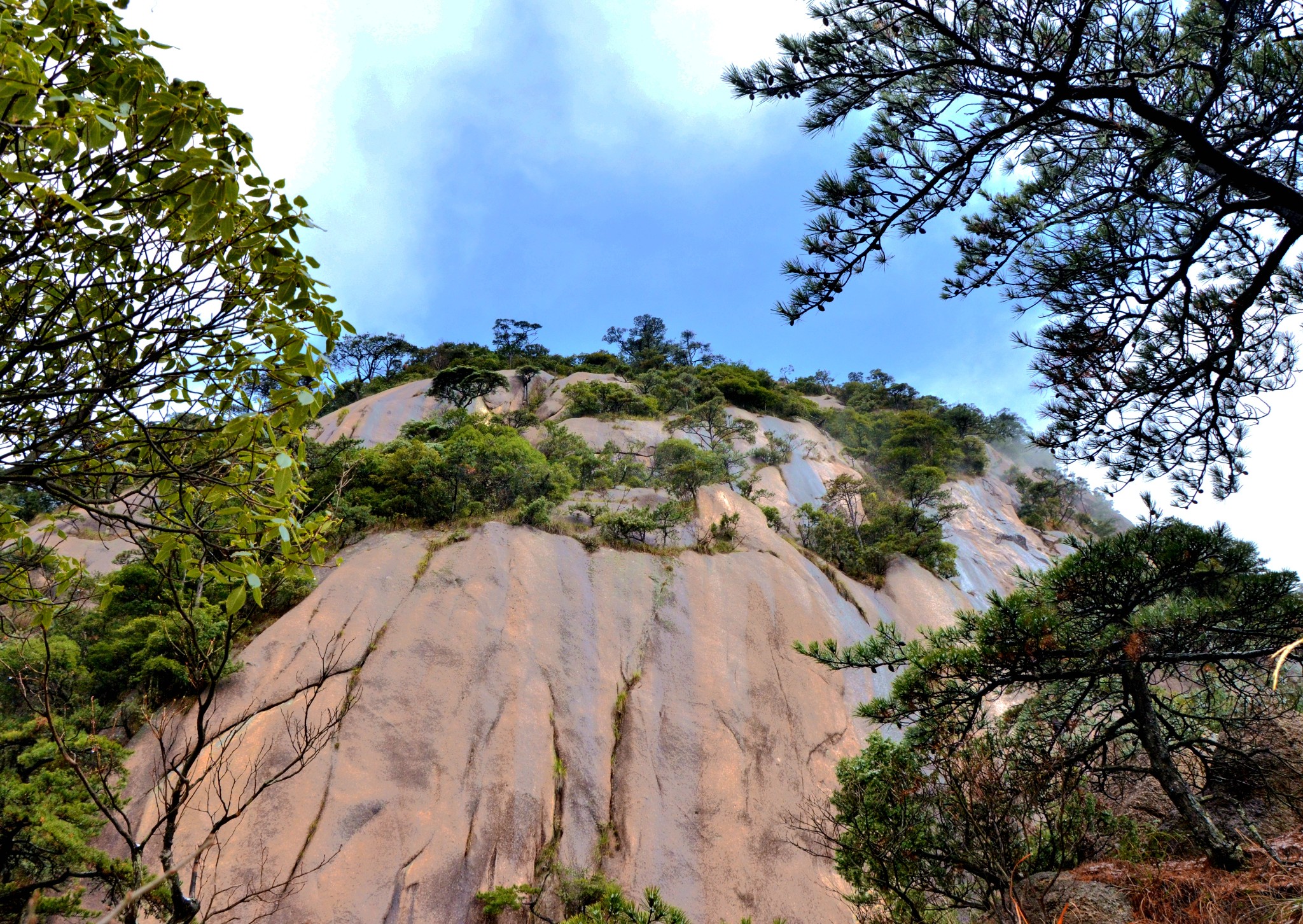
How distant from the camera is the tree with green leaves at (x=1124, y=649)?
196 inches

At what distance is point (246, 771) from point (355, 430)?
856 inches

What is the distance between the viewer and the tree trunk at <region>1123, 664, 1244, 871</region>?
4.77m

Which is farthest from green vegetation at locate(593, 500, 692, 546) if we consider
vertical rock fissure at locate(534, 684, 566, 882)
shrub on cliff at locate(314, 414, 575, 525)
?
vertical rock fissure at locate(534, 684, 566, 882)

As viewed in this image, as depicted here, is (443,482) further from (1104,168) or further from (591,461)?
(1104,168)

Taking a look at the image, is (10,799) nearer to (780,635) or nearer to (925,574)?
(780,635)

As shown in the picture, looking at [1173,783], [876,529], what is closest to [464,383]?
[876,529]

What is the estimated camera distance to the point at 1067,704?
6492mm

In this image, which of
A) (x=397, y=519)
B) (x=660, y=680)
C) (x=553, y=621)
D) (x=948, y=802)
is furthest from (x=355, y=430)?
(x=948, y=802)

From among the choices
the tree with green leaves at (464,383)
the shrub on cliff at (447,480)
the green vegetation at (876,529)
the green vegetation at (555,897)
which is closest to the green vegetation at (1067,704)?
the green vegetation at (555,897)

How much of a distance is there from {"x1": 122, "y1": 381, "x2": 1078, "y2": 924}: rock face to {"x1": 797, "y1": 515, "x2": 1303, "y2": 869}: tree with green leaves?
108 inches

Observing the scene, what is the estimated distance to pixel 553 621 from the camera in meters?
13.7

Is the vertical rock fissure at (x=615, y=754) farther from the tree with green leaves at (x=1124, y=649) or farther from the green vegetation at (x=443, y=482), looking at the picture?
the tree with green leaves at (x=1124, y=649)

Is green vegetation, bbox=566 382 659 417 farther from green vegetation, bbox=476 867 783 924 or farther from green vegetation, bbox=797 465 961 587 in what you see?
green vegetation, bbox=476 867 783 924

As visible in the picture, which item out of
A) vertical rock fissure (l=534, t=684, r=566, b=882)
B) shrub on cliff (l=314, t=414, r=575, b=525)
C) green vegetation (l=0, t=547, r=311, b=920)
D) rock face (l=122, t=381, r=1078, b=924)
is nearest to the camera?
green vegetation (l=0, t=547, r=311, b=920)
